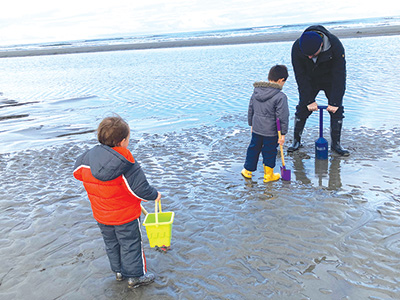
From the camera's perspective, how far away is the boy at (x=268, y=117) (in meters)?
4.60

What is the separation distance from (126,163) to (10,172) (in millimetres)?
4107

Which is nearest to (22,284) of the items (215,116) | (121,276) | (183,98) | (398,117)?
(121,276)

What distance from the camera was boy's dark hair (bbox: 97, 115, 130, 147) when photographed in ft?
8.87

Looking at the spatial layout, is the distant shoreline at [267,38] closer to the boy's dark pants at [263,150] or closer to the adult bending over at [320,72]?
the adult bending over at [320,72]

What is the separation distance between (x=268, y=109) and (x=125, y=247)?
2717 mm

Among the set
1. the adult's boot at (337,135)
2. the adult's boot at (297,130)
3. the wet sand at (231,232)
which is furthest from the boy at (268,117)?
the adult's boot at (337,135)

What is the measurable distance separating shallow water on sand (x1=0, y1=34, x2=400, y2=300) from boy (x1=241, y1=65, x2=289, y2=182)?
29cm

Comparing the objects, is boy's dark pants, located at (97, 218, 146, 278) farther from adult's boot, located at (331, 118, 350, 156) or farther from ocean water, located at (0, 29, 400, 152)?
ocean water, located at (0, 29, 400, 152)

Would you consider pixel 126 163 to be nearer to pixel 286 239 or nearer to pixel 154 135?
pixel 286 239

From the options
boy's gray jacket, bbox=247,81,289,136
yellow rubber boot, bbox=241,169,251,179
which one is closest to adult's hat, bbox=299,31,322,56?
boy's gray jacket, bbox=247,81,289,136

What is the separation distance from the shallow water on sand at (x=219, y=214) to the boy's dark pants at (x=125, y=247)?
181 mm

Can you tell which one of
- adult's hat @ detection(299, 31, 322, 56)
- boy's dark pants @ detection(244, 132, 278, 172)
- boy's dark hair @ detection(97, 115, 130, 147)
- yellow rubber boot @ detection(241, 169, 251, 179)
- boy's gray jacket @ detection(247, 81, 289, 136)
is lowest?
yellow rubber boot @ detection(241, 169, 251, 179)

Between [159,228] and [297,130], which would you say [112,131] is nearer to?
[159,228]

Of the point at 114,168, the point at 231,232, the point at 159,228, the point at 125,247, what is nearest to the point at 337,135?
the point at 231,232
